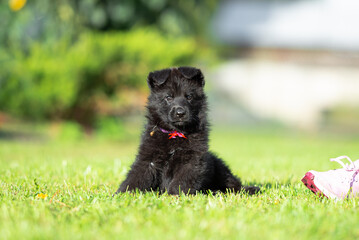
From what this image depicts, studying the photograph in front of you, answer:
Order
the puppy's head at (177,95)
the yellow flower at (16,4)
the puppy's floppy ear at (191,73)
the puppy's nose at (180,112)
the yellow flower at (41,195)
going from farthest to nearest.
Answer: the yellow flower at (16,4) < the puppy's floppy ear at (191,73) < the puppy's head at (177,95) < the puppy's nose at (180,112) < the yellow flower at (41,195)

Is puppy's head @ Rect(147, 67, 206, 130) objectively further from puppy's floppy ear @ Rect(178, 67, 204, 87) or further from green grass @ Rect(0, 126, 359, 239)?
green grass @ Rect(0, 126, 359, 239)

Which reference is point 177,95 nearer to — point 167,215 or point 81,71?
point 167,215

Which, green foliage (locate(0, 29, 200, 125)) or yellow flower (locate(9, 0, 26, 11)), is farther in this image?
yellow flower (locate(9, 0, 26, 11))

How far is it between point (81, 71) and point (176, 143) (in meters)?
8.25

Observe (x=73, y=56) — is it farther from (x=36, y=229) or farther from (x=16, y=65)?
(x=36, y=229)

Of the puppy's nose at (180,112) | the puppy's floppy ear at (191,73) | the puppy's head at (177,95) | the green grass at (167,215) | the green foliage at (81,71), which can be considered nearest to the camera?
the green grass at (167,215)

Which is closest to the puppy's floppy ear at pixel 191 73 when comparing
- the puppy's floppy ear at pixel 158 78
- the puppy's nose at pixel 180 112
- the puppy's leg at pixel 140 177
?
the puppy's floppy ear at pixel 158 78

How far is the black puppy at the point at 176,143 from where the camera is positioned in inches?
156

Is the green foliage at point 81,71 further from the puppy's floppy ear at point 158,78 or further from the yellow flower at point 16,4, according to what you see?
the puppy's floppy ear at point 158,78

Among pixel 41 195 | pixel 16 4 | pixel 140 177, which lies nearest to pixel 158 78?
pixel 140 177

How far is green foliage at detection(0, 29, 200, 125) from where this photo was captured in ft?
37.9

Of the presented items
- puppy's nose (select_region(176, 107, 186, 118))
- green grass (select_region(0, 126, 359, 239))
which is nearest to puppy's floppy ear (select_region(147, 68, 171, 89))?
puppy's nose (select_region(176, 107, 186, 118))

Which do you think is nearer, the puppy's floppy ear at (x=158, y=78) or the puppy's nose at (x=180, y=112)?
the puppy's nose at (x=180, y=112)

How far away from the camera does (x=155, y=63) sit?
12758 millimetres
